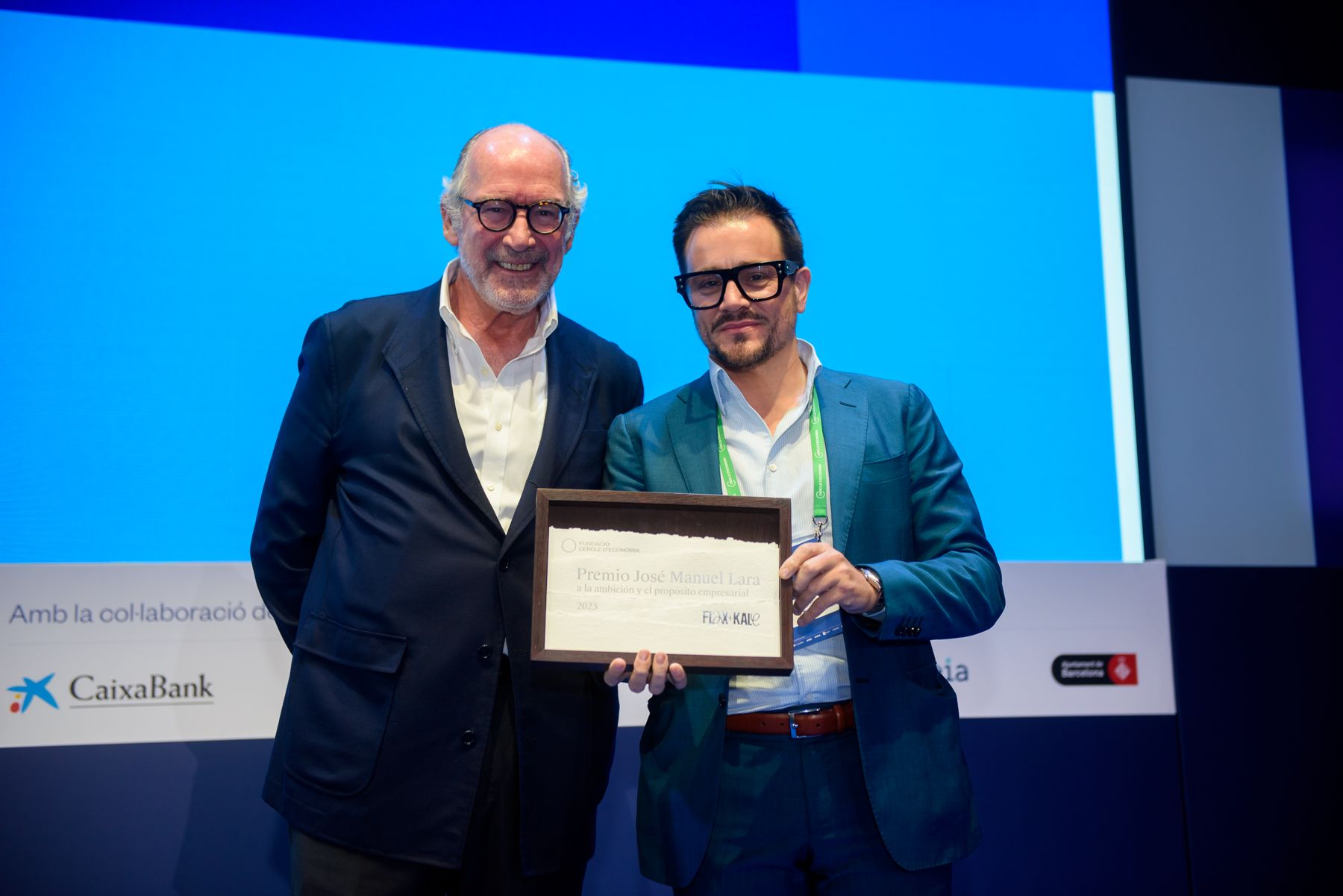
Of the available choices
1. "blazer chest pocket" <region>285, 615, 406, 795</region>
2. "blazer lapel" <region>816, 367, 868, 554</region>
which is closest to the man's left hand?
"blazer lapel" <region>816, 367, 868, 554</region>

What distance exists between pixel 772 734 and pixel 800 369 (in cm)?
70

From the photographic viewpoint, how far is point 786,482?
1.82 metres

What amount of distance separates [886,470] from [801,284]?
1.40 feet

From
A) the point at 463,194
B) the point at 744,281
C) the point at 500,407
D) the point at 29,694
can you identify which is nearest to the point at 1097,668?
the point at 744,281

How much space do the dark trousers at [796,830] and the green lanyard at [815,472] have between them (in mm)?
383

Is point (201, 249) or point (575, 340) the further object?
point (201, 249)

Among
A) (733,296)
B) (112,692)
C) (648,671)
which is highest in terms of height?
(733,296)

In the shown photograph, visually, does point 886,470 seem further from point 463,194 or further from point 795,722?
point 463,194

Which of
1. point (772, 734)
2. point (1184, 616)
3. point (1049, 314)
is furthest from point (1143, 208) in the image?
point (772, 734)

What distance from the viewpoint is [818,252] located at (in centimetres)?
324

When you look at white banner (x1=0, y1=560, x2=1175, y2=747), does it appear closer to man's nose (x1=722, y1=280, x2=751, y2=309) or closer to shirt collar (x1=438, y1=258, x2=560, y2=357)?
shirt collar (x1=438, y1=258, x2=560, y2=357)

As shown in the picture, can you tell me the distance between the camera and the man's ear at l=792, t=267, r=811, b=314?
77.5 inches

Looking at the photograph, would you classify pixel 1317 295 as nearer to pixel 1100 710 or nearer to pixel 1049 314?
pixel 1049 314

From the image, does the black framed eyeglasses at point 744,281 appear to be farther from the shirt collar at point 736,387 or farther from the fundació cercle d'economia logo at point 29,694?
the fundació cercle d'economia logo at point 29,694
